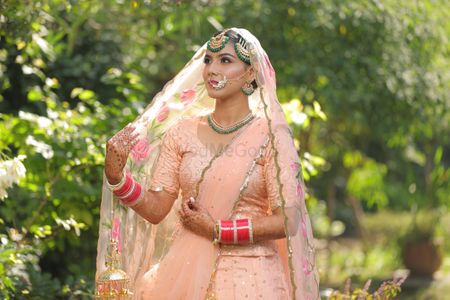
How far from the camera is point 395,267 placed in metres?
12.5

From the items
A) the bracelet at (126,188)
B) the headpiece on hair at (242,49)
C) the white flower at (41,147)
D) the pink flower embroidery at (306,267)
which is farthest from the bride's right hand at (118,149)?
the white flower at (41,147)

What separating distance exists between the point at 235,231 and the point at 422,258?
322 inches

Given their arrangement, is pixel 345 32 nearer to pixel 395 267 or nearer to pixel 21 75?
pixel 21 75

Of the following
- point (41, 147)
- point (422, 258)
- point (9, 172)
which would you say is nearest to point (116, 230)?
point (9, 172)

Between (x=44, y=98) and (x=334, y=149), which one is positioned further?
(x=334, y=149)

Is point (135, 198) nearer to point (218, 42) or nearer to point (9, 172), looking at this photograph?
point (9, 172)

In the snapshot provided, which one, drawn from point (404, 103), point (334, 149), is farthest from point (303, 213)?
point (334, 149)

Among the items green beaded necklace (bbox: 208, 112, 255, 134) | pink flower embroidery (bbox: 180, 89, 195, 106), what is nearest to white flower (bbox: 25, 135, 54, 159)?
pink flower embroidery (bbox: 180, 89, 195, 106)

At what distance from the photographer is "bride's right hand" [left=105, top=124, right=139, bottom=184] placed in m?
4.27

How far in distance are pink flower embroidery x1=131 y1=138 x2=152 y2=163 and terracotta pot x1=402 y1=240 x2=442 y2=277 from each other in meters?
7.67

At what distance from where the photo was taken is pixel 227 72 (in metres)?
4.50

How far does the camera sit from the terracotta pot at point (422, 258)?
12.1 meters

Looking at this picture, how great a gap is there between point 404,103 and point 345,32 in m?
0.91

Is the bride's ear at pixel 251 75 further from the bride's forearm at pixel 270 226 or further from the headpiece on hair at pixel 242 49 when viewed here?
the bride's forearm at pixel 270 226
